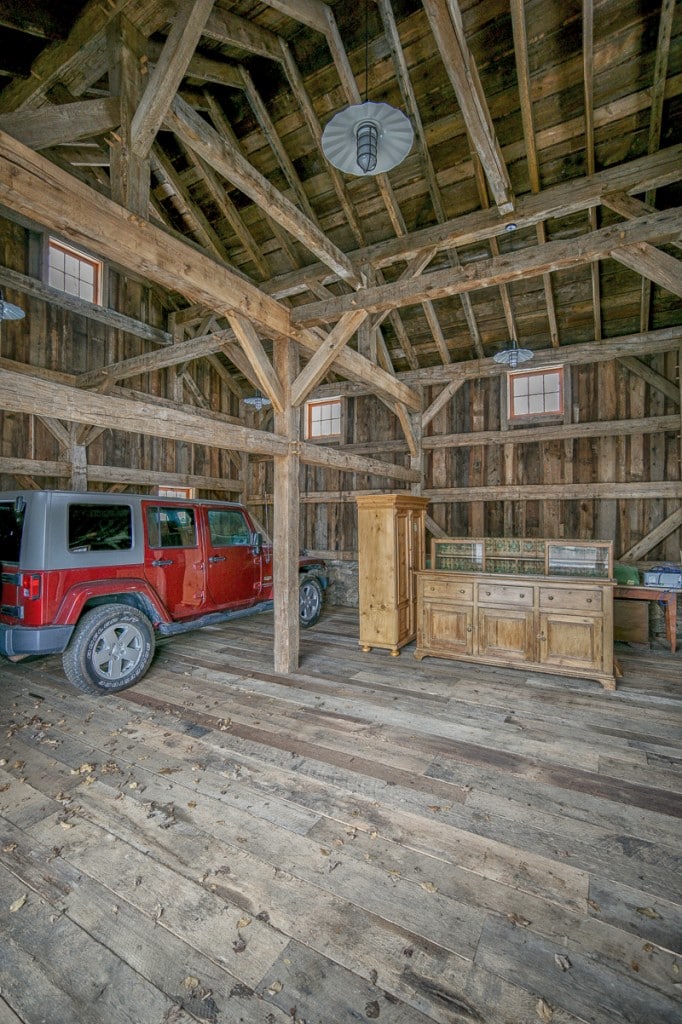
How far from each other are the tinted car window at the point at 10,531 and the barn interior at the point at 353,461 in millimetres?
1261

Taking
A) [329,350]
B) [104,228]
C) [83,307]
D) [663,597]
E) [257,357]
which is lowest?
[663,597]

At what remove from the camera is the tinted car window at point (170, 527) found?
4.56 m

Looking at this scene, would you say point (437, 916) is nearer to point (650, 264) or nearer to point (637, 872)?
point (637, 872)

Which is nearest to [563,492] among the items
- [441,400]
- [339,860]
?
[441,400]

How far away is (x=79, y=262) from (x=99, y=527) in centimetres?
520

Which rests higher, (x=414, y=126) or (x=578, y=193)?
(x=414, y=126)

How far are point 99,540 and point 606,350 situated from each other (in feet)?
21.8

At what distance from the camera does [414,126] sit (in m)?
4.43

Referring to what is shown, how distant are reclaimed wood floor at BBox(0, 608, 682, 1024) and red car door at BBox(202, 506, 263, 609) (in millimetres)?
1555

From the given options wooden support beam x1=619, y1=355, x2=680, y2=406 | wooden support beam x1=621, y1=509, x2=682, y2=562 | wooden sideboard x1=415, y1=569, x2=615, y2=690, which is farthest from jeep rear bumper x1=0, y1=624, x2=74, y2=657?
wooden support beam x1=619, y1=355, x2=680, y2=406

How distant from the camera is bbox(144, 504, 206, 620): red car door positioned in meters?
4.52

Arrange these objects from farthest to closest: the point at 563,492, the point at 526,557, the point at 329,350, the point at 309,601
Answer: the point at 309,601
the point at 563,492
the point at 526,557
the point at 329,350

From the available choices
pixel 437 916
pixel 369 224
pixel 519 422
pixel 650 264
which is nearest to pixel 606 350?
pixel 519 422

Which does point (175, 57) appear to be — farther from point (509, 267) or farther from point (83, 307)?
point (83, 307)
